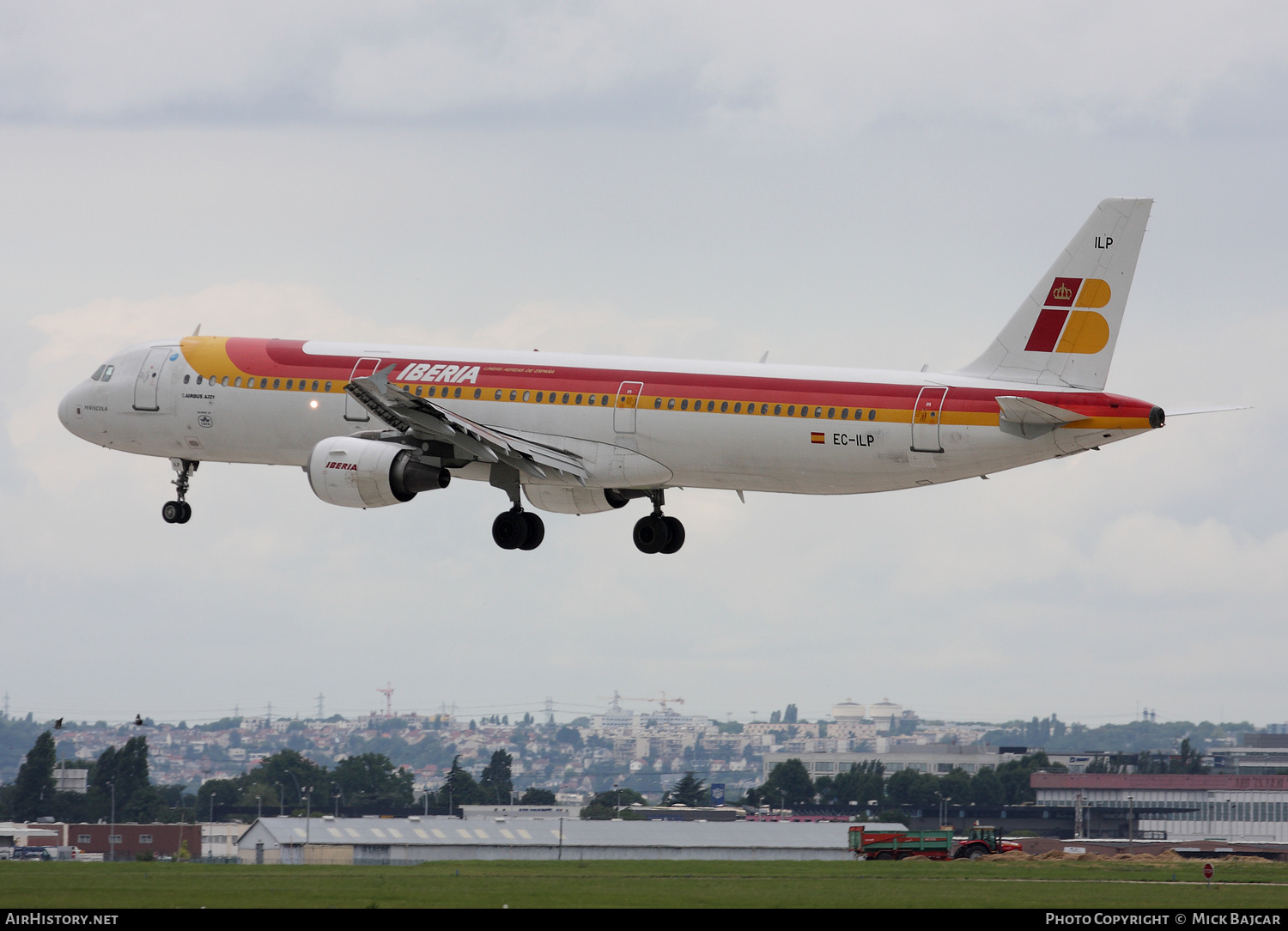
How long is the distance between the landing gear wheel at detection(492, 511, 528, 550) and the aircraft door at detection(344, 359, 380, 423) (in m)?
4.80

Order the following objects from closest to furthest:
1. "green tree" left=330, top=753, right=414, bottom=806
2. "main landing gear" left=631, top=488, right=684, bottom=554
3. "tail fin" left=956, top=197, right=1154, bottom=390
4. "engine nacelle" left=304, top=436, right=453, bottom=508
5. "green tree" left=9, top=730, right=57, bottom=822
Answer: "tail fin" left=956, top=197, right=1154, bottom=390, "engine nacelle" left=304, top=436, right=453, bottom=508, "main landing gear" left=631, top=488, right=684, bottom=554, "green tree" left=9, top=730, right=57, bottom=822, "green tree" left=330, top=753, right=414, bottom=806

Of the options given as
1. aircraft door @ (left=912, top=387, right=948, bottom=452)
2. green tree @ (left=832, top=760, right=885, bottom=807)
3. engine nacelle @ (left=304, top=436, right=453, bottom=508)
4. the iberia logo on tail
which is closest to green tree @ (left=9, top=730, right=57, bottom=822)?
green tree @ (left=832, top=760, right=885, bottom=807)

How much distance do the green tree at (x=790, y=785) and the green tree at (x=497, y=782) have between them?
2203cm

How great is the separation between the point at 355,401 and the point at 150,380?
25.8ft

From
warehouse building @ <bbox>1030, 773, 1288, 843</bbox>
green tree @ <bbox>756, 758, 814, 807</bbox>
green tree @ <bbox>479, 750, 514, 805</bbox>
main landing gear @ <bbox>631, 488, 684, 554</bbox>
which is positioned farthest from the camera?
green tree @ <bbox>479, 750, 514, 805</bbox>

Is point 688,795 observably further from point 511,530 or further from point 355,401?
point 355,401

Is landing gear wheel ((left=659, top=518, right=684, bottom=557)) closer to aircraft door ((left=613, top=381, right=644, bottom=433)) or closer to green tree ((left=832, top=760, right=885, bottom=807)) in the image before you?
aircraft door ((left=613, top=381, right=644, bottom=433))

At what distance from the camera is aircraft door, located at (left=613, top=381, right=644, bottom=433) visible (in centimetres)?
4916

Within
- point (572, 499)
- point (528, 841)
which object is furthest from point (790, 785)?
point (572, 499)

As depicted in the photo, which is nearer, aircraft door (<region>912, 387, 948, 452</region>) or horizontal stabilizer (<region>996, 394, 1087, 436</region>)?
horizontal stabilizer (<region>996, 394, 1087, 436</region>)

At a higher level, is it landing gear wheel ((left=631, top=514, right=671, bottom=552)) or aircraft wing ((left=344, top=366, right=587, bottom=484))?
aircraft wing ((left=344, top=366, right=587, bottom=484))

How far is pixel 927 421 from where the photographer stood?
4547cm
